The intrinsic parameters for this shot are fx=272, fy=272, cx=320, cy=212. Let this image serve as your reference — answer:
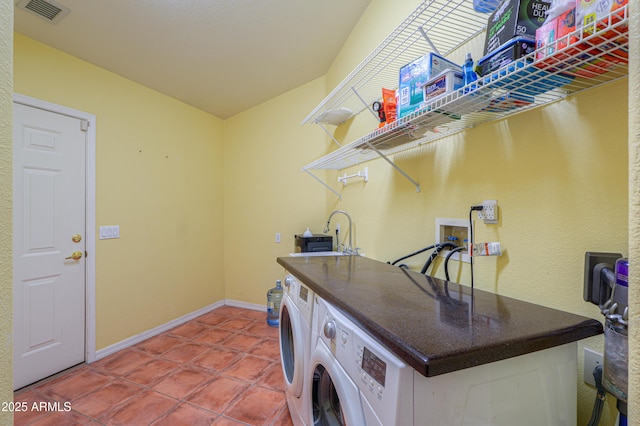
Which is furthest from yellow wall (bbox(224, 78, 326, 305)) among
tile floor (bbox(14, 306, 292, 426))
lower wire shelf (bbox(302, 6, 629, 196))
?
lower wire shelf (bbox(302, 6, 629, 196))

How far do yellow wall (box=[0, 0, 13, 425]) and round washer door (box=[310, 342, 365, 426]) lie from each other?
0.75 meters

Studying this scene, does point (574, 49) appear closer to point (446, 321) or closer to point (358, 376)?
point (446, 321)

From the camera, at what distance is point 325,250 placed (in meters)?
2.57

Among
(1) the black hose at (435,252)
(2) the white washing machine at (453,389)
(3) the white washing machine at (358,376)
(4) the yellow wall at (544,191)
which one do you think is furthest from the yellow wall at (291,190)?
(3) the white washing machine at (358,376)

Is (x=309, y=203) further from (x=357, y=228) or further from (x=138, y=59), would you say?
(x=138, y=59)

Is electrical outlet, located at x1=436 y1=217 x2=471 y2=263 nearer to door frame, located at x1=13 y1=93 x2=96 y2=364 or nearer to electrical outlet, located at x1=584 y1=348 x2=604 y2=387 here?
electrical outlet, located at x1=584 y1=348 x2=604 y2=387

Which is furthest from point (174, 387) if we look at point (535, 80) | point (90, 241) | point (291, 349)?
point (535, 80)

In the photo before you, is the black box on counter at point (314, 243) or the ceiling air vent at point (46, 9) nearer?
the ceiling air vent at point (46, 9)

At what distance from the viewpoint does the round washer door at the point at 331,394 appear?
757mm

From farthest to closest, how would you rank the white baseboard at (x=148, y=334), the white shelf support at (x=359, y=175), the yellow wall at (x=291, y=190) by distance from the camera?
the white baseboard at (x=148, y=334)
the white shelf support at (x=359, y=175)
the yellow wall at (x=291, y=190)

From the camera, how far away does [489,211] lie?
1121mm

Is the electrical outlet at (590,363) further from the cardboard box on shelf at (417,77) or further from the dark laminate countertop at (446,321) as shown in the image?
the cardboard box on shelf at (417,77)

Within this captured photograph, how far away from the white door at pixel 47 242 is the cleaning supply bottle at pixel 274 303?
5.20ft

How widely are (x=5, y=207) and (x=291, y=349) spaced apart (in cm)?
150
